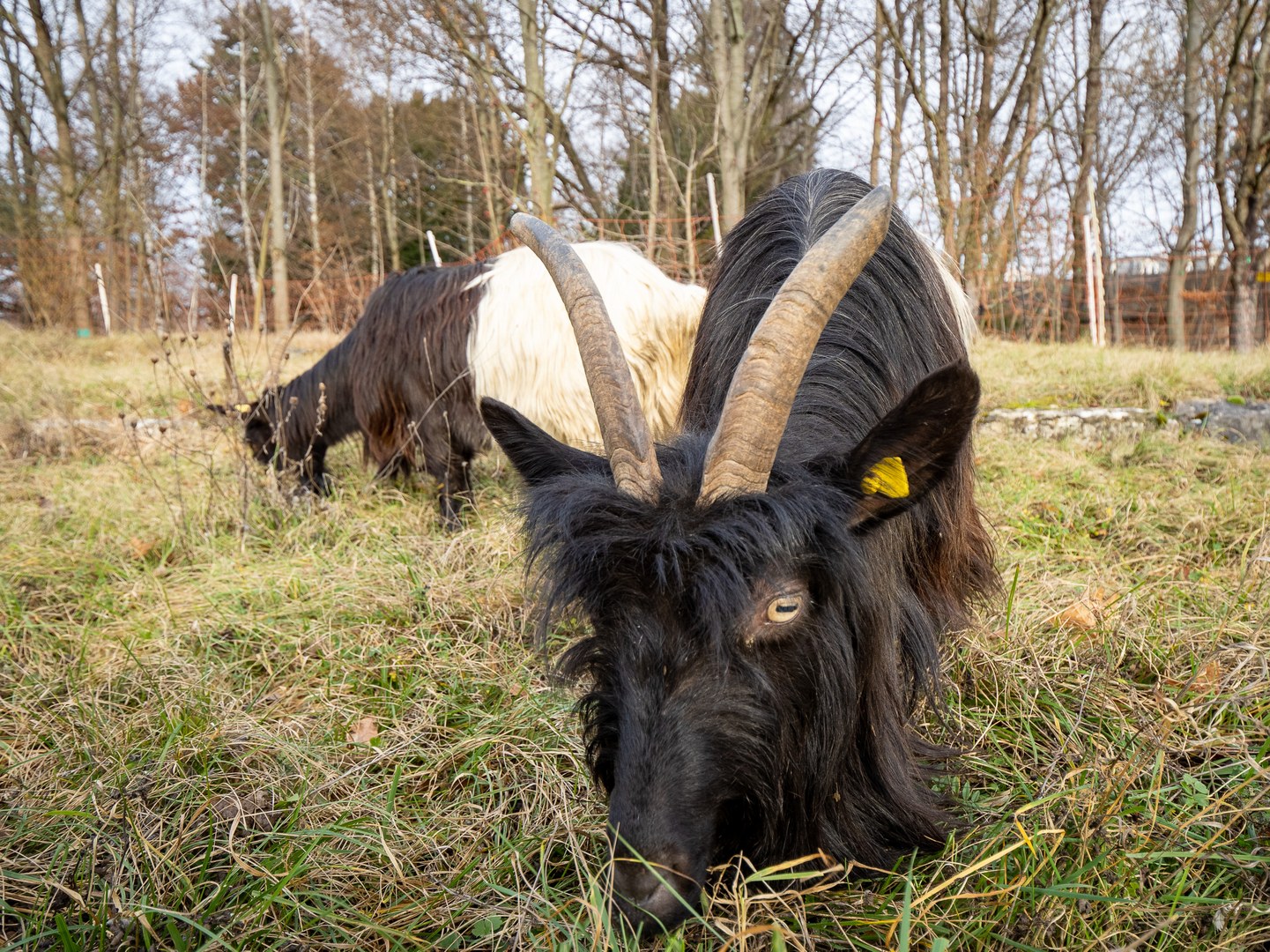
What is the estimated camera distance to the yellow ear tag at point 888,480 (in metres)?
1.70

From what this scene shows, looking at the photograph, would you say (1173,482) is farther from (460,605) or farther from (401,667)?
(401,667)

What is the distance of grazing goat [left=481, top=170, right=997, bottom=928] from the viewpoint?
1541 mm

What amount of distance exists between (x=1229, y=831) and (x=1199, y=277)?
62.2 ft

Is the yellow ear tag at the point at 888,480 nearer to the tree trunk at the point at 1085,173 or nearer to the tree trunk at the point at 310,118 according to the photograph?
the tree trunk at the point at 1085,173

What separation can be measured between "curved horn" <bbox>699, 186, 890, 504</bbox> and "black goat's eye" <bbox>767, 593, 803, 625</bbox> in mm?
243

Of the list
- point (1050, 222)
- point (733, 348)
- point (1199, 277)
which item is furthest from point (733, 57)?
point (1199, 277)

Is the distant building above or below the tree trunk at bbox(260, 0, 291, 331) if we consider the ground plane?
below

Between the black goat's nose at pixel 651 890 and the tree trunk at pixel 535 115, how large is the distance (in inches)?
400

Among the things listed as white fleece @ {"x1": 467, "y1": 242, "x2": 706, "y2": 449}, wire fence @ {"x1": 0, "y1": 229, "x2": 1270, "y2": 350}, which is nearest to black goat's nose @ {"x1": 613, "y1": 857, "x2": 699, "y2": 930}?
white fleece @ {"x1": 467, "y1": 242, "x2": 706, "y2": 449}

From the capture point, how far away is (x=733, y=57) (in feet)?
34.7

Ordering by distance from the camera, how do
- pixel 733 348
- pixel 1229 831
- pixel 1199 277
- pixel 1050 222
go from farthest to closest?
pixel 1199 277 → pixel 1050 222 → pixel 733 348 → pixel 1229 831

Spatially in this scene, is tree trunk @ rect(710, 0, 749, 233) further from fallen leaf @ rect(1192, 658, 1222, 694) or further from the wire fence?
fallen leaf @ rect(1192, 658, 1222, 694)

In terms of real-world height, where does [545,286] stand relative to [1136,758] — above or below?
above

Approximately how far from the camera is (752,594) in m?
1.60
